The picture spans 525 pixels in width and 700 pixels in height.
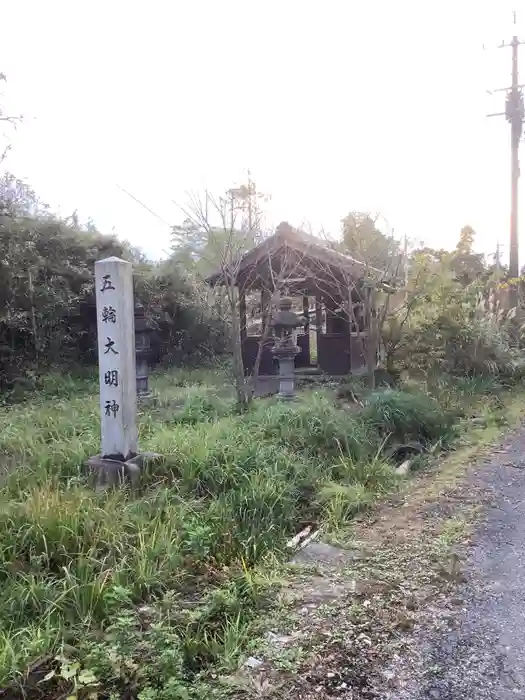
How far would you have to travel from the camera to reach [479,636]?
278 centimetres

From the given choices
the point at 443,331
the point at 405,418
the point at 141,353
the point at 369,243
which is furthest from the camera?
the point at 369,243

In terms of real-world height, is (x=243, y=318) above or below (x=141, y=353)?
above

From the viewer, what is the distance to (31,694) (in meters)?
2.43

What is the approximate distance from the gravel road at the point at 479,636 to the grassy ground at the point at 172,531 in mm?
477

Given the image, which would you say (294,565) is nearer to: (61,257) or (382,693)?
(382,693)

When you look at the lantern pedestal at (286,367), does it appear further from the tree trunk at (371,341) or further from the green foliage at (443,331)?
the green foliage at (443,331)

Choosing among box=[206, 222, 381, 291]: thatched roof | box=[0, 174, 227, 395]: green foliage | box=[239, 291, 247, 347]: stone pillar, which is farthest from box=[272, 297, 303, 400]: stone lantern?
box=[0, 174, 227, 395]: green foliage

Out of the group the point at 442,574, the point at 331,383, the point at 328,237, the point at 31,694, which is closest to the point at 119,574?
the point at 31,694

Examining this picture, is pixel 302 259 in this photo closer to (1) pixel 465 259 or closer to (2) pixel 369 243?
(2) pixel 369 243

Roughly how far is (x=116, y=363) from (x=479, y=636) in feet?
11.1

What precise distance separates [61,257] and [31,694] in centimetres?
1071

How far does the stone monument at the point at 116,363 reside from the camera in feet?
15.5

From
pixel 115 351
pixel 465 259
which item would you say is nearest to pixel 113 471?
pixel 115 351

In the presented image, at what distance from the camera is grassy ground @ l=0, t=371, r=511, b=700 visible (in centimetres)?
259
